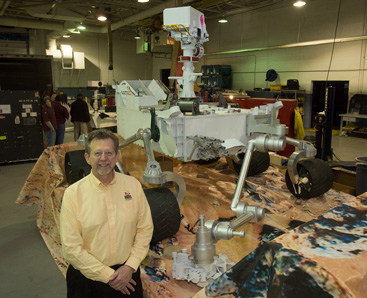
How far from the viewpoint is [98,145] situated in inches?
68.3

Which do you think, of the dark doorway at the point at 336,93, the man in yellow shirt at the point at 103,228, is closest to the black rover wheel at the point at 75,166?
the man in yellow shirt at the point at 103,228

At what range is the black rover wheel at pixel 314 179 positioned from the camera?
3.36 metres

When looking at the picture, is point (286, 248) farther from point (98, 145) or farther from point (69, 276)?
point (69, 276)

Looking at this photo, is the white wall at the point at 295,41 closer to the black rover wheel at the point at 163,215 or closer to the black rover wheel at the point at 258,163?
the black rover wheel at the point at 258,163

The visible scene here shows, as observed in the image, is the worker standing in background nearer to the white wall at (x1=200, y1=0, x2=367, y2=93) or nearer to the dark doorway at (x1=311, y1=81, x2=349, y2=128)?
the white wall at (x1=200, y1=0, x2=367, y2=93)

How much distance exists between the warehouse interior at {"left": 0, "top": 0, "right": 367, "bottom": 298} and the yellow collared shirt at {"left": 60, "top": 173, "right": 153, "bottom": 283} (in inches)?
69.6

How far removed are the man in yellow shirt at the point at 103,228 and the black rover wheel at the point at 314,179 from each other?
2.13 meters

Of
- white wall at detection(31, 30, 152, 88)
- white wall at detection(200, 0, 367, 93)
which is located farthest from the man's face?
white wall at detection(31, 30, 152, 88)

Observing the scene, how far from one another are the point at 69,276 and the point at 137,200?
1.94ft

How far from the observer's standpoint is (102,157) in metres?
1.71

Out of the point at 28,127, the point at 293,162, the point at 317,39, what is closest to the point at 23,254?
the point at 293,162

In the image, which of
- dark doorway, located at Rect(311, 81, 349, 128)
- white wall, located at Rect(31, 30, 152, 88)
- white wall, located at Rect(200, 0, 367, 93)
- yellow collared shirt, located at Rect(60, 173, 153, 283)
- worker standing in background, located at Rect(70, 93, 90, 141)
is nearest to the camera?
yellow collared shirt, located at Rect(60, 173, 153, 283)

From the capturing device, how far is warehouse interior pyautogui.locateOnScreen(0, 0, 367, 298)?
600 cm

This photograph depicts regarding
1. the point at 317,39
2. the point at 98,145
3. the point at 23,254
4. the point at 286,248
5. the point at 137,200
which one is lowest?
the point at 23,254
